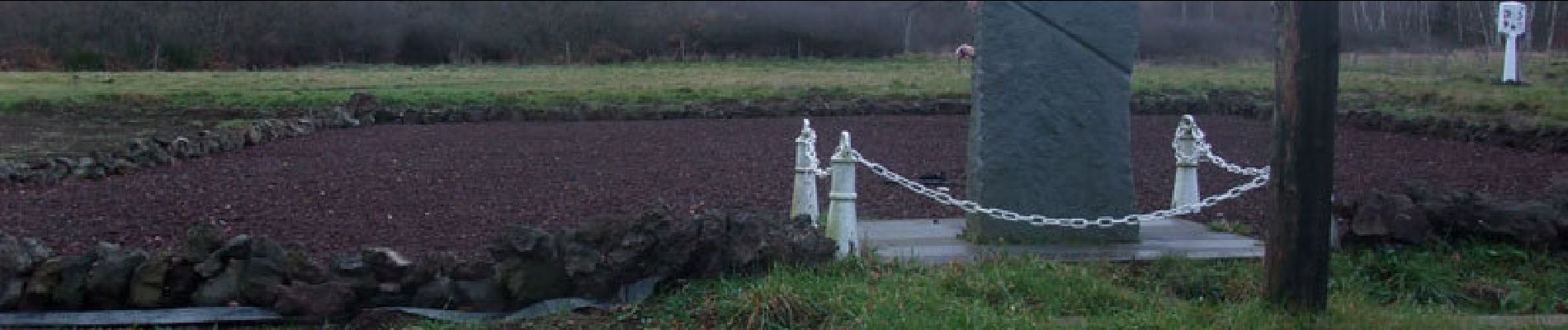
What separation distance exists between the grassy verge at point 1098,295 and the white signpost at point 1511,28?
55.0 ft

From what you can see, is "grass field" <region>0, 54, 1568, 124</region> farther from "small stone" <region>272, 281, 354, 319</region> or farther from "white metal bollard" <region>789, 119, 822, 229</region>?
Answer: "small stone" <region>272, 281, 354, 319</region>

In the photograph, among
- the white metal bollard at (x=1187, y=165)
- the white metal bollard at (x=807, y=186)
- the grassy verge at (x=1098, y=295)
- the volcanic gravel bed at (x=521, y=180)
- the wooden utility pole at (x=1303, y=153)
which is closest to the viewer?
the wooden utility pole at (x=1303, y=153)

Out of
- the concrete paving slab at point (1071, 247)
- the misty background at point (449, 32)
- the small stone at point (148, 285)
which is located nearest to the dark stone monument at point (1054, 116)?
the concrete paving slab at point (1071, 247)

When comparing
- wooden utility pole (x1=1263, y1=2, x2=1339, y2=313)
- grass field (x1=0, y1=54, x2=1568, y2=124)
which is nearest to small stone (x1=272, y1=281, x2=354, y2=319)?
wooden utility pole (x1=1263, y1=2, x2=1339, y2=313)

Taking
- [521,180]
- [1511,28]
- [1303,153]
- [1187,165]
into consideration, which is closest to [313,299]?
[1303,153]

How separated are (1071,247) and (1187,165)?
6.78 ft

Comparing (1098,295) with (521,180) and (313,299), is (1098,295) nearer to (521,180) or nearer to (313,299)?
(313,299)

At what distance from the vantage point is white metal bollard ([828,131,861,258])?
24.7 feet

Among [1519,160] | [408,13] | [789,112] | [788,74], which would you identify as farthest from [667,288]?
[408,13]

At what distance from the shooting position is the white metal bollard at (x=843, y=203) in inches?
Answer: 297

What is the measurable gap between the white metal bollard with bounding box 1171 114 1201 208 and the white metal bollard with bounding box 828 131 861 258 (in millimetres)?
3168

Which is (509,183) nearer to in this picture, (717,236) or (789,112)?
(717,236)

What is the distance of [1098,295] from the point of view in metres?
6.68

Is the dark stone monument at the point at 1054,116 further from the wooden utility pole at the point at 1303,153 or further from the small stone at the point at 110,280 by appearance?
the small stone at the point at 110,280
